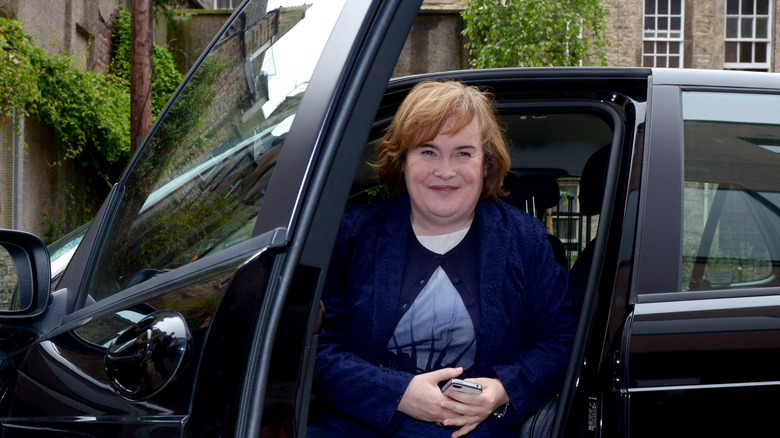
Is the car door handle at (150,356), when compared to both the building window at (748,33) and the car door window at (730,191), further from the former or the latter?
the building window at (748,33)

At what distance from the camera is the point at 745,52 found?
17.9 m

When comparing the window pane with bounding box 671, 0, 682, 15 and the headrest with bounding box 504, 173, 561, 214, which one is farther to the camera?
the window pane with bounding box 671, 0, 682, 15

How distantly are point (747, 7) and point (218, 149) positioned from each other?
64.0 ft

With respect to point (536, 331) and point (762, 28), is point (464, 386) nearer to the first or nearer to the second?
point (536, 331)

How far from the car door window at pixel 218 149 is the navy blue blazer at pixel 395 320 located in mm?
485

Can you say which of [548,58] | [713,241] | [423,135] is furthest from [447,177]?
[548,58]

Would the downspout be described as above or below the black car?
below

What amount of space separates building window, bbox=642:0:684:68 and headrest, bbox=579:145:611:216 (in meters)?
16.8

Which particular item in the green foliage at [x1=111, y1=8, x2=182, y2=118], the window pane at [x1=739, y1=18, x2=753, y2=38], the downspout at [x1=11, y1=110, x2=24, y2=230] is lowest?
the downspout at [x1=11, y1=110, x2=24, y2=230]

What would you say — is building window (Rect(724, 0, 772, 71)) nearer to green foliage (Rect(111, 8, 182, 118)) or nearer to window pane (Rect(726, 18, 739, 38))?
window pane (Rect(726, 18, 739, 38))

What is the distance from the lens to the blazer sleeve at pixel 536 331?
1.66 m

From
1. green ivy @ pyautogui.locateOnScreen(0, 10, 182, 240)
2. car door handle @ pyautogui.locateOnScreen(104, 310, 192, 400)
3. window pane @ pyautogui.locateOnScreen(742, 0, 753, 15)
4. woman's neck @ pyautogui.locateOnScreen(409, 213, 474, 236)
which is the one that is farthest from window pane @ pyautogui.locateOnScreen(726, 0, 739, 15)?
car door handle @ pyautogui.locateOnScreen(104, 310, 192, 400)

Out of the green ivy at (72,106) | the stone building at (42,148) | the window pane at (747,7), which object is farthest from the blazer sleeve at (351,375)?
the window pane at (747,7)

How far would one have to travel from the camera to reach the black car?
1040 millimetres
